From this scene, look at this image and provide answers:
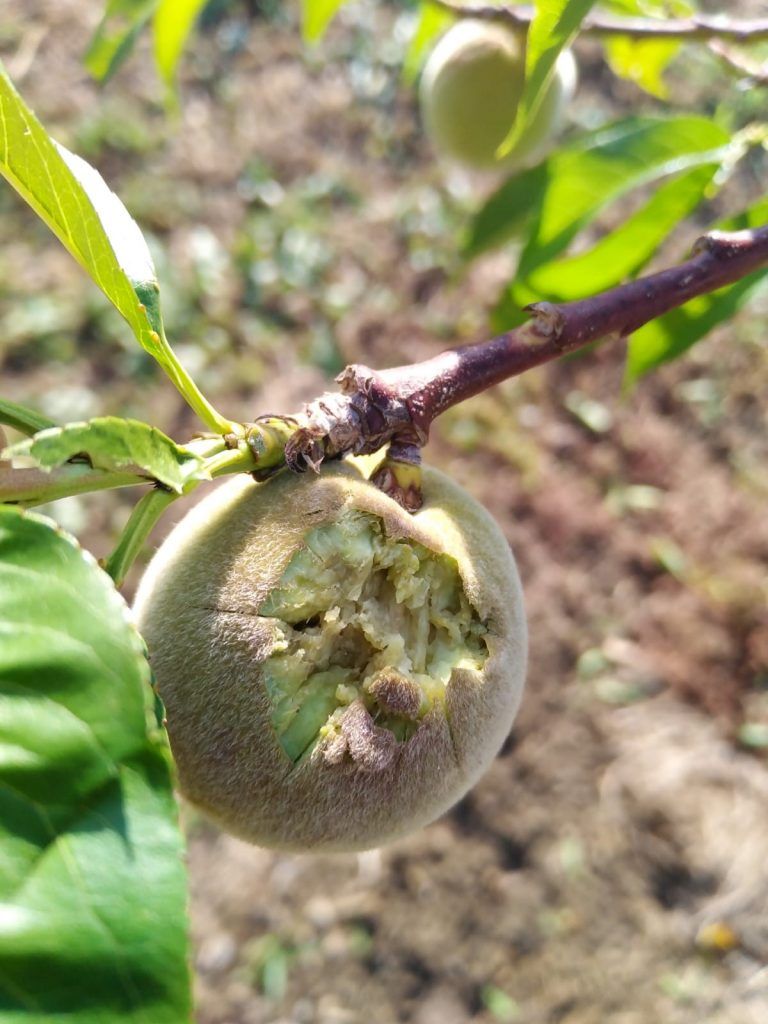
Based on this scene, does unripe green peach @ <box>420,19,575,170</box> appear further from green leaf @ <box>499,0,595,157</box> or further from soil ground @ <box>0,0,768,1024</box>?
green leaf @ <box>499,0,595,157</box>

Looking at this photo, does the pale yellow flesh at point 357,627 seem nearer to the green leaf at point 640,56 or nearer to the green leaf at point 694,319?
the green leaf at point 694,319

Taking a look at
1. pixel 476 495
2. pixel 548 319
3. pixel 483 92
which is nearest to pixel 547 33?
pixel 548 319

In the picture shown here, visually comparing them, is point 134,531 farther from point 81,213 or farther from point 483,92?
point 483,92

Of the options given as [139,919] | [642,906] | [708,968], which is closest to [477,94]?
[139,919]

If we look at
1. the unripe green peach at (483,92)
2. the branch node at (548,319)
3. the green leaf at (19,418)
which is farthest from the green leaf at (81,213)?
the unripe green peach at (483,92)

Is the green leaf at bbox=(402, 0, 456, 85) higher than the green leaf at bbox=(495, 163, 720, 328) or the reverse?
higher

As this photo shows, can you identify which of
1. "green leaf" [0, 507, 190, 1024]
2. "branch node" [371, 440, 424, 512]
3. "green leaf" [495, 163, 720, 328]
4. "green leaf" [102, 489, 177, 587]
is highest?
"green leaf" [495, 163, 720, 328]

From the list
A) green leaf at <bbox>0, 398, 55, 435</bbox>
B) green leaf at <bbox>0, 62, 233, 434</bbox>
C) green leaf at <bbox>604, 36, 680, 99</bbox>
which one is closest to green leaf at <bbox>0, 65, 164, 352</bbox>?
green leaf at <bbox>0, 62, 233, 434</bbox>
